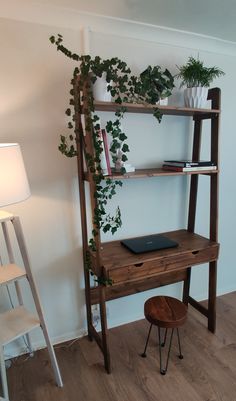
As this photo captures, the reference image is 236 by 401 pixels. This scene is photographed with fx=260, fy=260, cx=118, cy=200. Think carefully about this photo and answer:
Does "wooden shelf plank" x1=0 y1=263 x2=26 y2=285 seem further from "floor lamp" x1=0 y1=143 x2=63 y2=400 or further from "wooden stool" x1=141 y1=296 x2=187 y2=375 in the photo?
"wooden stool" x1=141 y1=296 x2=187 y2=375

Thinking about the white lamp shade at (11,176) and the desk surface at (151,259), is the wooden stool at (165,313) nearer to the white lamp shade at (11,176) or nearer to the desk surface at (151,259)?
the desk surface at (151,259)

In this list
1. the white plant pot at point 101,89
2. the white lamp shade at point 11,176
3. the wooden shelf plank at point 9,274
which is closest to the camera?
the white lamp shade at point 11,176

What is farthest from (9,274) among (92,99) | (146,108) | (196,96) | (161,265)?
(196,96)

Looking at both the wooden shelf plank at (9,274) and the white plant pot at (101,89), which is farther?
the white plant pot at (101,89)

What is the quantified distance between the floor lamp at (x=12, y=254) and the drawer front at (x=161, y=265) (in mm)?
509

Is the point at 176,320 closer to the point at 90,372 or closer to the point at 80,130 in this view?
the point at 90,372

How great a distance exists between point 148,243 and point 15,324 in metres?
1.00

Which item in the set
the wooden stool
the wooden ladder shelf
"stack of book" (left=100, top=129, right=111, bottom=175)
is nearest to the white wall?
the wooden ladder shelf

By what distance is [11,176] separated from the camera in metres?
1.27

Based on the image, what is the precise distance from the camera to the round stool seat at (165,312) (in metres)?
1.65

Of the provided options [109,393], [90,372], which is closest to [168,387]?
[109,393]

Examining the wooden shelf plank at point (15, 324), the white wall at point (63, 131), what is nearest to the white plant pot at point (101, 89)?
the white wall at point (63, 131)

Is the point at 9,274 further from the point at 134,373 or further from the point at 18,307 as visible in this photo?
the point at 134,373

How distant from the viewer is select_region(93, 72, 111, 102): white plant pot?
1484 mm
